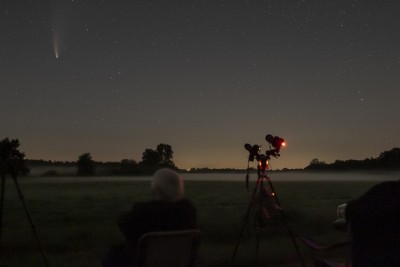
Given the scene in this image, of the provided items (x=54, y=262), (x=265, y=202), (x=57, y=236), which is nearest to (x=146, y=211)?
(x=265, y=202)

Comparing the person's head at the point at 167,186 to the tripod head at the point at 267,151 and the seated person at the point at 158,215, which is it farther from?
the tripod head at the point at 267,151

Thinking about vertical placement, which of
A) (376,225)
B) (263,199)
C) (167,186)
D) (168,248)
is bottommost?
(168,248)

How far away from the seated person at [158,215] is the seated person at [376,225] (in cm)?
124

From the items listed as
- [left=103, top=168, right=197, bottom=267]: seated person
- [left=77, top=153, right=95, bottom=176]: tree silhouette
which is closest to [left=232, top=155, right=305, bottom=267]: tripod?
[left=103, top=168, right=197, bottom=267]: seated person

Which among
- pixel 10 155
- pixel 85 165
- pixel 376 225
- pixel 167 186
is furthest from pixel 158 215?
pixel 85 165

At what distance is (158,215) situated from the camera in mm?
3725

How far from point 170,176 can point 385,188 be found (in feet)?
5.26

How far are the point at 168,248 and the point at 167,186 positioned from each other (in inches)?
18.3

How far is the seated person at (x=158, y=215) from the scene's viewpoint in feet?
12.1

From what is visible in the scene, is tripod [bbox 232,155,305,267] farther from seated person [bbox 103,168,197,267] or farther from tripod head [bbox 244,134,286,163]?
seated person [bbox 103,168,197,267]

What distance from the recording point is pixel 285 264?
6.86 metres

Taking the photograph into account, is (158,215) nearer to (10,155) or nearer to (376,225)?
(376,225)

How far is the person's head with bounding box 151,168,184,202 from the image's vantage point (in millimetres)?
3816

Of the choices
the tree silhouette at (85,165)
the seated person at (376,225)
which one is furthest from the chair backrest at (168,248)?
the tree silhouette at (85,165)
